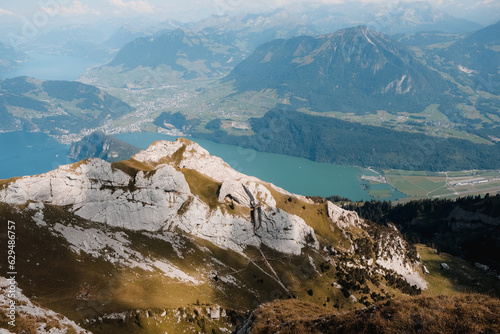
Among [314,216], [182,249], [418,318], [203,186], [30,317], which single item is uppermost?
[418,318]

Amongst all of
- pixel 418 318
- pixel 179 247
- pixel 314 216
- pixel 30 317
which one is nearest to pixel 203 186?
pixel 179 247

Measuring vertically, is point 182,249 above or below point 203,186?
below

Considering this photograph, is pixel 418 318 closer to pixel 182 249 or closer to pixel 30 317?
pixel 30 317

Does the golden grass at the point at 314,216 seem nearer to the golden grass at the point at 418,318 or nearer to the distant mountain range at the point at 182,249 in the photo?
the distant mountain range at the point at 182,249

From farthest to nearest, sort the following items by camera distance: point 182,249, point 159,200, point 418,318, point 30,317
Result: point 159,200, point 182,249, point 30,317, point 418,318

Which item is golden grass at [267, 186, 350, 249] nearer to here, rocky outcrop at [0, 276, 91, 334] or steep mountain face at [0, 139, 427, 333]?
steep mountain face at [0, 139, 427, 333]

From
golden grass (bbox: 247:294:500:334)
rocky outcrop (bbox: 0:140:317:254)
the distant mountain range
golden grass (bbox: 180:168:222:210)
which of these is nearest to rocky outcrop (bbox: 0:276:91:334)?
the distant mountain range

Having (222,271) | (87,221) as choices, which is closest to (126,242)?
(87,221)

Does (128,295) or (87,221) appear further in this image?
(87,221)

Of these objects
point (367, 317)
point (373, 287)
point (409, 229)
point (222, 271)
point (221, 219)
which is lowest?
point (409, 229)

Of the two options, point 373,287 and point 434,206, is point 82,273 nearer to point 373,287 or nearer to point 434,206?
point 373,287
